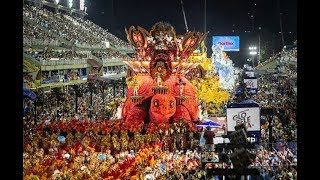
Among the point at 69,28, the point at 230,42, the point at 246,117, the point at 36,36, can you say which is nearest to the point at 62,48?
the point at 36,36

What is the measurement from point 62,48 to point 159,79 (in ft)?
97.8

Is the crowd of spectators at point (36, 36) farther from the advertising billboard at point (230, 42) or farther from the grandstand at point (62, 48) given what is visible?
the advertising billboard at point (230, 42)

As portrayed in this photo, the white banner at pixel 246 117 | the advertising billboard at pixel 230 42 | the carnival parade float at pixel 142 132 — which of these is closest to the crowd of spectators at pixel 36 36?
the carnival parade float at pixel 142 132

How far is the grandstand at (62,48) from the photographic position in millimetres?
38766

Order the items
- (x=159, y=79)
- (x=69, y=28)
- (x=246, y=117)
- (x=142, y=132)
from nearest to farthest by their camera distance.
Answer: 1. (x=246, y=117)
2. (x=142, y=132)
3. (x=159, y=79)
4. (x=69, y=28)

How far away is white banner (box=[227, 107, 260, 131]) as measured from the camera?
14922mm

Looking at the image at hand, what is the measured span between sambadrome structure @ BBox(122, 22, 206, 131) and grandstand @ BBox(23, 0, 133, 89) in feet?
32.6

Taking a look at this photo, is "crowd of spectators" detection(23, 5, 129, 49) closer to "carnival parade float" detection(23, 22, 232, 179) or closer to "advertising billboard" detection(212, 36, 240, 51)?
"advertising billboard" detection(212, 36, 240, 51)

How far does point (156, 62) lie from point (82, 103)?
1372cm

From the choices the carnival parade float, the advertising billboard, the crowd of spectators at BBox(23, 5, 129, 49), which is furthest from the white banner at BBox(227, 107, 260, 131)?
the advertising billboard

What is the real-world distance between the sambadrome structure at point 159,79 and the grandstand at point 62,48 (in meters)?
9.93

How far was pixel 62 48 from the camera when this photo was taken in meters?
53.7

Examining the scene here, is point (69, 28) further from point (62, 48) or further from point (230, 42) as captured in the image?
point (230, 42)
